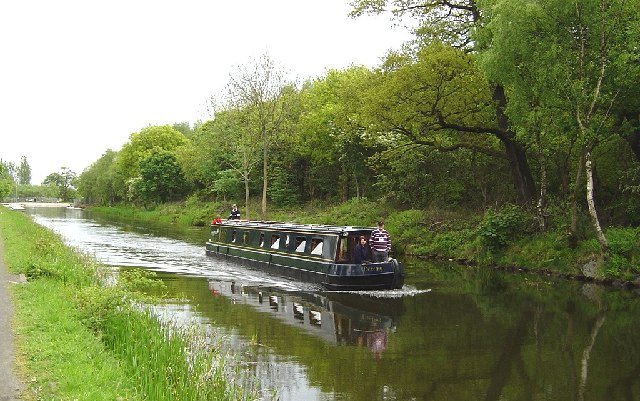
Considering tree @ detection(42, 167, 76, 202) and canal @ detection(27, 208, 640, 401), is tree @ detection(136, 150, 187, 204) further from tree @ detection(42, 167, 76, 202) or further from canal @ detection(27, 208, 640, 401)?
tree @ detection(42, 167, 76, 202)

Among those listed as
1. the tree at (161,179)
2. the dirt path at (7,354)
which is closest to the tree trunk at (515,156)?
the dirt path at (7,354)

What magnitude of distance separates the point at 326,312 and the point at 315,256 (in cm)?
437

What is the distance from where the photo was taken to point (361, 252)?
750 inches

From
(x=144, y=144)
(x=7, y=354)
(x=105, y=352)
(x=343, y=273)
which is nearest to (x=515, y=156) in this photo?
(x=343, y=273)

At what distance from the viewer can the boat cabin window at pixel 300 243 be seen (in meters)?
20.9

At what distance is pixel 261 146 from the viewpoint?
45.2 m

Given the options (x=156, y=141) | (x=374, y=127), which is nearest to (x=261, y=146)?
(x=374, y=127)

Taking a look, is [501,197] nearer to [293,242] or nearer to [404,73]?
[404,73]

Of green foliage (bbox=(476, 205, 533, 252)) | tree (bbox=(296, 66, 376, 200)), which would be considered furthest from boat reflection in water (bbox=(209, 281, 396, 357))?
tree (bbox=(296, 66, 376, 200))

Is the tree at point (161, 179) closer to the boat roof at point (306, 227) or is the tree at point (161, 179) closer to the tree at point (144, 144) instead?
the tree at point (144, 144)

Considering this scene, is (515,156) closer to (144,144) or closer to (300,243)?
(300,243)

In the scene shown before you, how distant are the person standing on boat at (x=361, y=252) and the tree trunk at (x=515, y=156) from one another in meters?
9.87

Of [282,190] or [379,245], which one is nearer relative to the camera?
[379,245]

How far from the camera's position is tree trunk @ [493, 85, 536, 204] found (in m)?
25.7
